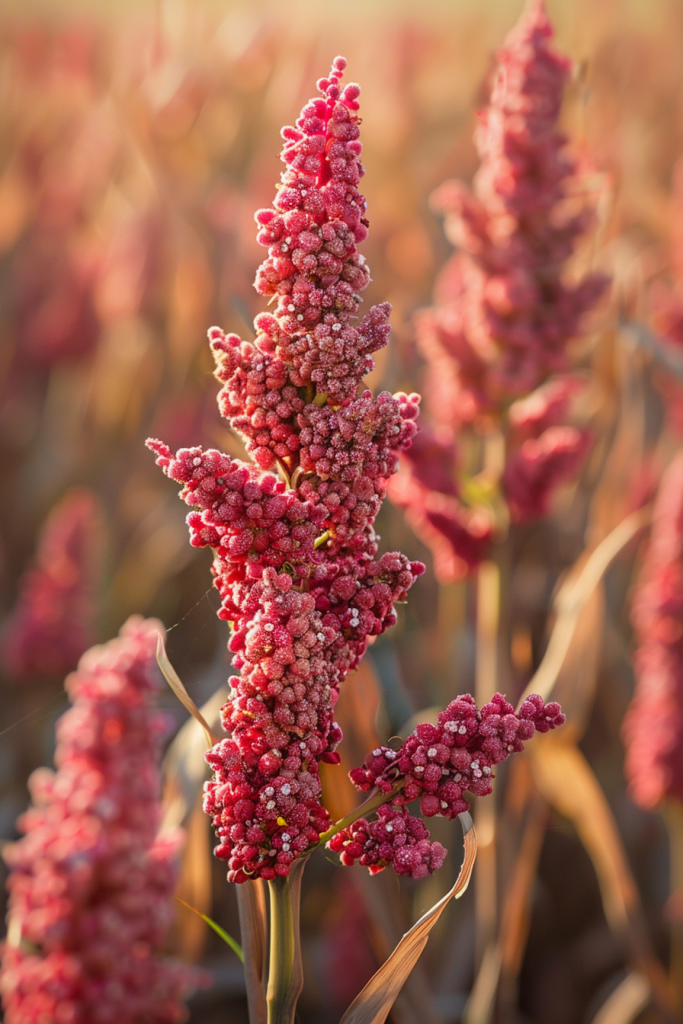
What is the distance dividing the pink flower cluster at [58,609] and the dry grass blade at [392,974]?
1.59 metres

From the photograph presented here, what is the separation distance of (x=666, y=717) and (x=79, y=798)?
1361 mm

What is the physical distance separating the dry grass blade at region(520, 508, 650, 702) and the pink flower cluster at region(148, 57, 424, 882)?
3.11ft

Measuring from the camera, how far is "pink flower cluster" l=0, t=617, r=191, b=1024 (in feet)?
3.68

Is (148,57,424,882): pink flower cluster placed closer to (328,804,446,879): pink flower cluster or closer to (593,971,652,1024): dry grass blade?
(328,804,446,879): pink flower cluster

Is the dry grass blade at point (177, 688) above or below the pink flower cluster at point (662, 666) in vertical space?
above

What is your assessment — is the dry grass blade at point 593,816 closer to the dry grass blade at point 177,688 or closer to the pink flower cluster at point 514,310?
the pink flower cluster at point 514,310

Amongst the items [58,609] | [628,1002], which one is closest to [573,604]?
[628,1002]

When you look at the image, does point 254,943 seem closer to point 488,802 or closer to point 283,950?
point 283,950

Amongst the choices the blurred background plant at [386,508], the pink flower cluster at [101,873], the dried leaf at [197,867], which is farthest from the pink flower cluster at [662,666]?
the pink flower cluster at [101,873]

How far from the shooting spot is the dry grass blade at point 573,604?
1676 millimetres

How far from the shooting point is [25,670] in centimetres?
233

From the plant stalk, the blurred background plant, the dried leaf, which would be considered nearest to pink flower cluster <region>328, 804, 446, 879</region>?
the blurred background plant

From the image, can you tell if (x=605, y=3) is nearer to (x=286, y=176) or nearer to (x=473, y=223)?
(x=473, y=223)

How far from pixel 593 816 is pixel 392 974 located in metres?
1.02
